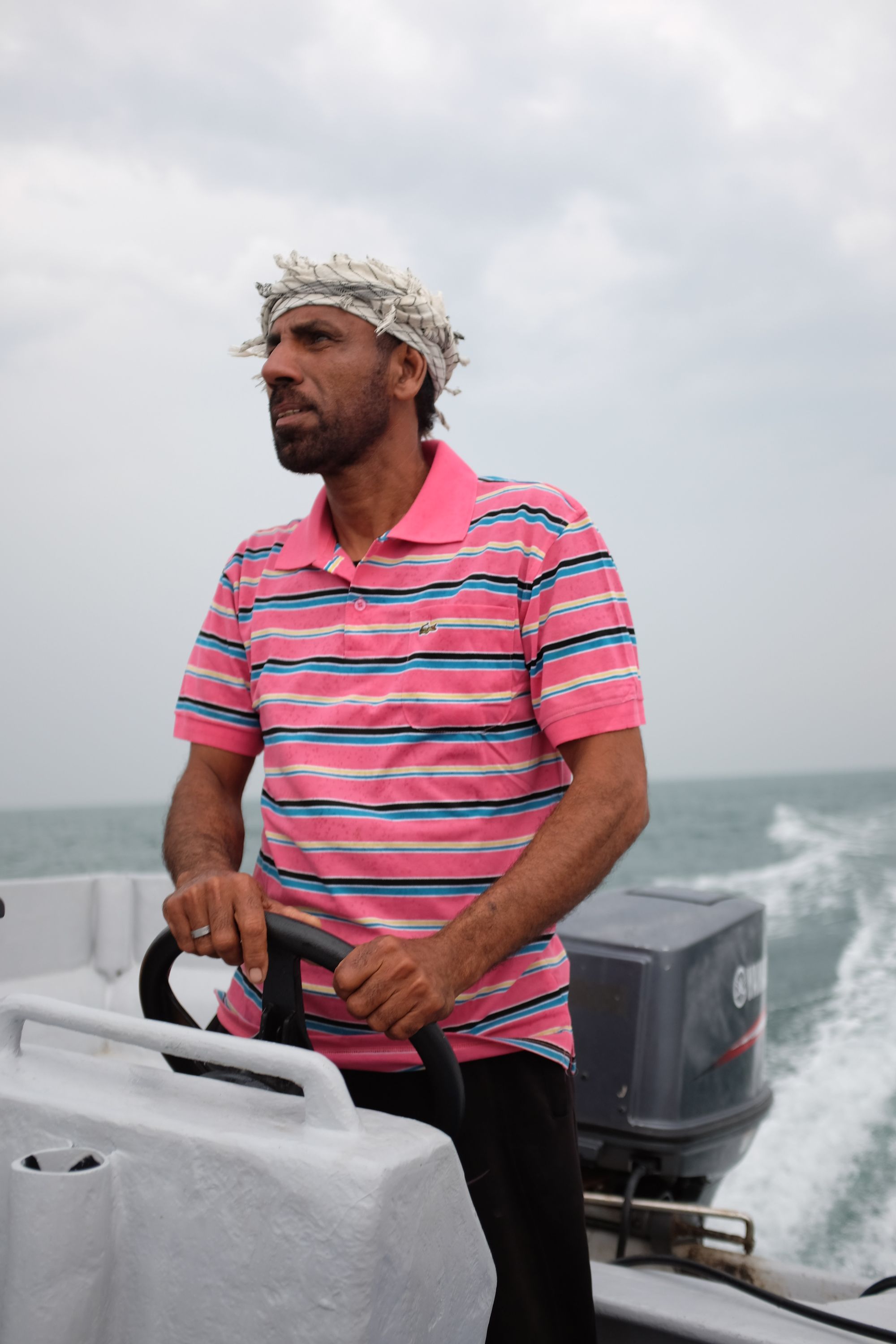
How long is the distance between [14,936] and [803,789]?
40799 millimetres

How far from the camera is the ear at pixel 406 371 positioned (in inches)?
60.6

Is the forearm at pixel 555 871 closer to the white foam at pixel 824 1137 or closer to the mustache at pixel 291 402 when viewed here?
the mustache at pixel 291 402

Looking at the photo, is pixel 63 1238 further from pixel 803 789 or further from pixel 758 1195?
pixel 803 789

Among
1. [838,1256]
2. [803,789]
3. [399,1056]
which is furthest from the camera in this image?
[803,789]

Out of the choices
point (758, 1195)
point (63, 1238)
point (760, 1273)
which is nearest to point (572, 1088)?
point (63, 1238)

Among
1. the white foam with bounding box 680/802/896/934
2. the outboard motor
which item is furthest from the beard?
the white foam with bounding box 680/802/896/934

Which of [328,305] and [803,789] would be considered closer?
[328,305]

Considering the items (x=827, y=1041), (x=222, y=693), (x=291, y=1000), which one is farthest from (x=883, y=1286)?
(x=827, y=1041)

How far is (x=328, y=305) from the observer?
4.88 feet

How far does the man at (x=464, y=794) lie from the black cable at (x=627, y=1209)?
68 cm

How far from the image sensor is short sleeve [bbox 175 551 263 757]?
160cm

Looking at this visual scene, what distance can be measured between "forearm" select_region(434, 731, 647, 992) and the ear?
23.3 inches

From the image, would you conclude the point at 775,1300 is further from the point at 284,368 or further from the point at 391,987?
the point at 284,368

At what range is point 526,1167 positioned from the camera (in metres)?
1.33
